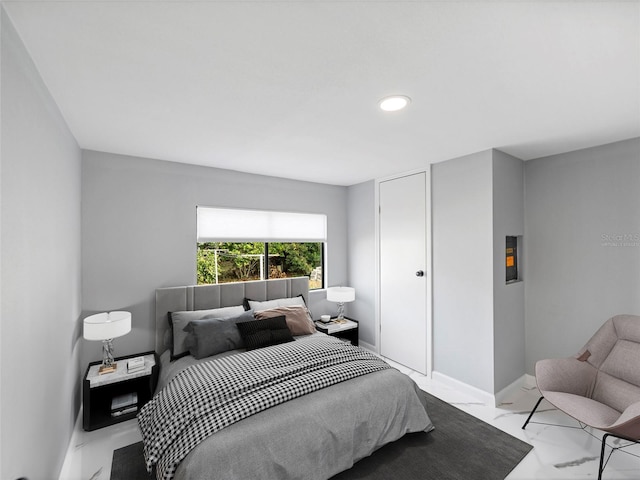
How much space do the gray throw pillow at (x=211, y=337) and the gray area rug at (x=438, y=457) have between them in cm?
80

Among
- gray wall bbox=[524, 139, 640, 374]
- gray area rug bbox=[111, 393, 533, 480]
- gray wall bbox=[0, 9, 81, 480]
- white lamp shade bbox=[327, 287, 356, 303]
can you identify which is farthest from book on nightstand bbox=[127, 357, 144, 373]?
gray wall bbox=[524, 139, 640, 374]

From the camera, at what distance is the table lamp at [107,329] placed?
247 centimetres

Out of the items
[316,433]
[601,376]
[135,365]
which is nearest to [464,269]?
[601,376]

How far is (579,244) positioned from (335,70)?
120 inches

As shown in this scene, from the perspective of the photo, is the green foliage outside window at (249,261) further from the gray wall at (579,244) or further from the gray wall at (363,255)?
the gray wall at (579,244)

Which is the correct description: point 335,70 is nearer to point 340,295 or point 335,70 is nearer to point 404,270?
point 404,270

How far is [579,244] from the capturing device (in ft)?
10.00

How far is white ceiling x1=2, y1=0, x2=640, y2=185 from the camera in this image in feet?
3.95

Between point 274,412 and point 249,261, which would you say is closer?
point 274,412

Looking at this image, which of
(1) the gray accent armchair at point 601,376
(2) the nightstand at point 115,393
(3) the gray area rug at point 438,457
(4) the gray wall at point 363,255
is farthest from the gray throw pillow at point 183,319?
(1) the gray accent armchair at point 601,376

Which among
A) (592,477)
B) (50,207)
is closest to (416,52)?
(50,207)

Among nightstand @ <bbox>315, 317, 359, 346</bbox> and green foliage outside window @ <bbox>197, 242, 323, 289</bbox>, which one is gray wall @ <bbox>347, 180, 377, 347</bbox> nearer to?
nightstand @ <bbox>315, 317, 359, 346</bbox>

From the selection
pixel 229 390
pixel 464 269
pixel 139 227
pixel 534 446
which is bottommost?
pixel 534 446

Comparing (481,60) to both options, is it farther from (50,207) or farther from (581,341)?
(581,341)
